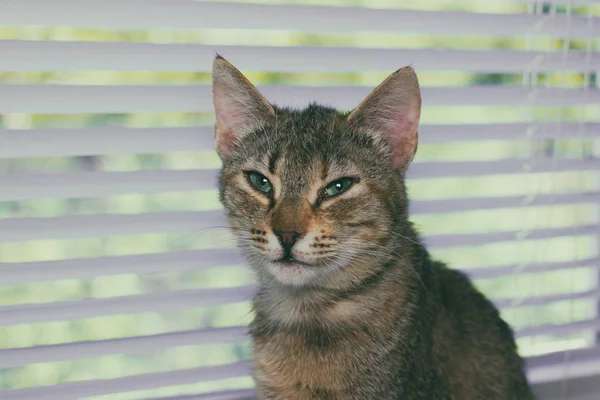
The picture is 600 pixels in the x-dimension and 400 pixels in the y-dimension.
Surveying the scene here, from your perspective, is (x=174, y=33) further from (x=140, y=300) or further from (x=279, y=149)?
(x=140, y=300)

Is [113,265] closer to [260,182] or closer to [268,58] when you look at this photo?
[260,182]

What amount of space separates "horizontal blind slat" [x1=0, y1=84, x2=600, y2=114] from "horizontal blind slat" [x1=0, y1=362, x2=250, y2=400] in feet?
1.89

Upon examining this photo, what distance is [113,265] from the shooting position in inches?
57.4

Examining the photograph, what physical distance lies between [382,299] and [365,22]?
1.97 ft

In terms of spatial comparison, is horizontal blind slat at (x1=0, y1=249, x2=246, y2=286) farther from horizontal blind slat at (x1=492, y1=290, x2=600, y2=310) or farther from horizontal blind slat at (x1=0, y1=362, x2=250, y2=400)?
horizontal blind slat at (x1=492, y1=290, x2=600, y2=310)

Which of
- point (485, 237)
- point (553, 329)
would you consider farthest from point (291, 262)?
point (553, 329)

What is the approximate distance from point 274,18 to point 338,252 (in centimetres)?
54

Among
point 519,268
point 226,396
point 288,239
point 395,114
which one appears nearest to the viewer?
point 288,239

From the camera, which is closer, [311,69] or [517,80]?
[311,69]

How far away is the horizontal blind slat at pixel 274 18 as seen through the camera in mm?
1340

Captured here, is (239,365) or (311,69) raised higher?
(311,69)

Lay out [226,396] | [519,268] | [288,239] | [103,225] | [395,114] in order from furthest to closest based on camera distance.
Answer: [519,268] → [226,396] → [103,225] → [395,114] → [288,239]

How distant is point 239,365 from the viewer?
1615mm

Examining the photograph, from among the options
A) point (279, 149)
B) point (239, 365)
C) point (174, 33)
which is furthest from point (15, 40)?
point (239, 365)
